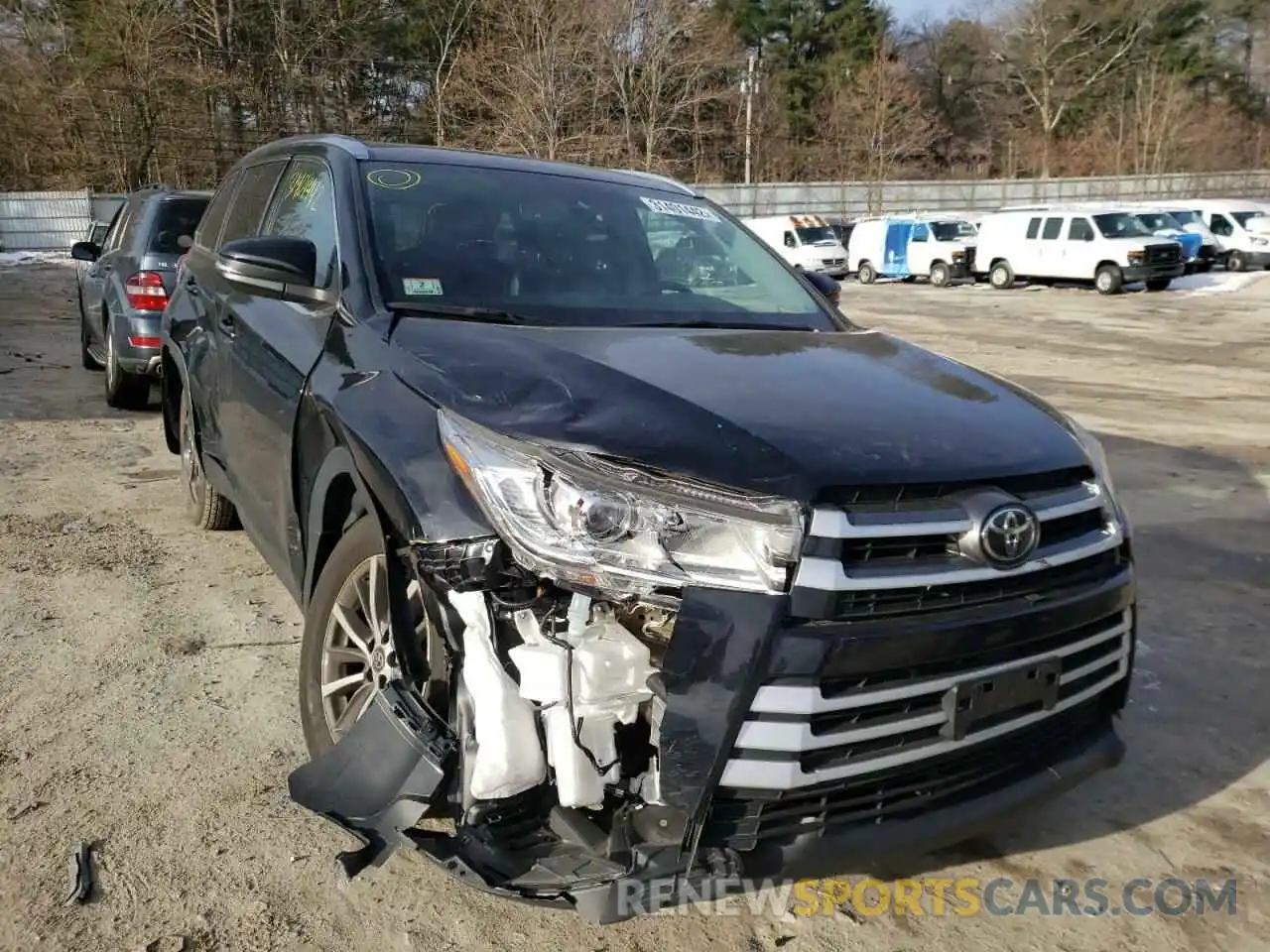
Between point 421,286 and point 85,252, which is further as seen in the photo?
point 85,252

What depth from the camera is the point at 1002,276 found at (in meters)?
25.9

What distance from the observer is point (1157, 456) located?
785 cm

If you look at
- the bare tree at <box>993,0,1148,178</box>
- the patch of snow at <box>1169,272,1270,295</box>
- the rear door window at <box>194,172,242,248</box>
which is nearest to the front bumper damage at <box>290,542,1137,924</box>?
the rear door window at <box>194,172,242,248</box>

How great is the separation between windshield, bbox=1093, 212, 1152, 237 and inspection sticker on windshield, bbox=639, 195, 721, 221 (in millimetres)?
22474

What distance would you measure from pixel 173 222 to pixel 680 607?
7348 millimetres

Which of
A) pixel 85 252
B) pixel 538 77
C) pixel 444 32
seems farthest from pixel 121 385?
pixel 444 32

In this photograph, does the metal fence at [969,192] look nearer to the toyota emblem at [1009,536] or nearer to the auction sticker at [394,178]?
the auction sticker at [394,178]

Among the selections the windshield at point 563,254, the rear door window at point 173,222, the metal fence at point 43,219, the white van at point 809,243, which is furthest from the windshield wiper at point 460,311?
the metal fence at point 43,219

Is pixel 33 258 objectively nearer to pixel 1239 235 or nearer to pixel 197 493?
pixel 197 493

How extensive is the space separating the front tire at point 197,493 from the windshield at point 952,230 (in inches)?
998

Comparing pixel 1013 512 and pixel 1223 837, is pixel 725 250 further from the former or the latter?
pixel 1223 837

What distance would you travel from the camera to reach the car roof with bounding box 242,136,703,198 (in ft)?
12.3

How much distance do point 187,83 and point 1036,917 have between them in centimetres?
3709

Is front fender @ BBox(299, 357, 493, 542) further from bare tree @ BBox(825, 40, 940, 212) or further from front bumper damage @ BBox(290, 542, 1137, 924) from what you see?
bare tree @ BBox(825, 40, 940, 212)
